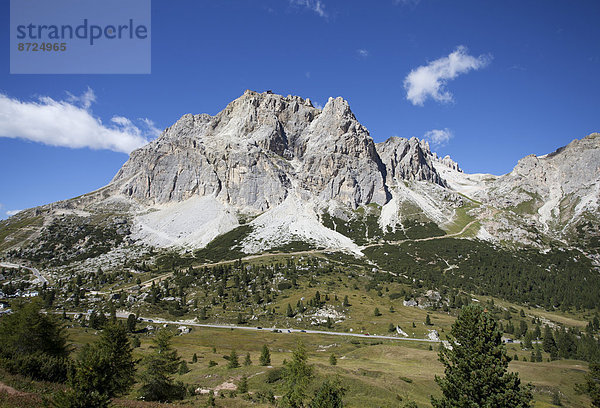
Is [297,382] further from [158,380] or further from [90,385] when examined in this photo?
[90,385]

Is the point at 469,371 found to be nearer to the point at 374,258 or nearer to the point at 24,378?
the point at 24,378

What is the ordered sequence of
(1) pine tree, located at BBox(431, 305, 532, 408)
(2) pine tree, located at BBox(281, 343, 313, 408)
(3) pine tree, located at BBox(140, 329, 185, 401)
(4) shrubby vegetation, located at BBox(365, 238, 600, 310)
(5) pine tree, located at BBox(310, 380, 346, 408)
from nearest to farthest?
(5) pine tree, located at BBox(310, 380, 346, 408) < (1) pine tree, located at BBox(431, 305, 532, 408) < (2) pine tree, located at BBox(281, 343, 313, 408) < (3) pine tree, located at BBox(140, 329, 185, 401) < (4) shrubby vegetation, located at BBox(365, 238, 600, 310)

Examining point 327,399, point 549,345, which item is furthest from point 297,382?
point 549,345

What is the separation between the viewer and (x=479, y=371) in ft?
84.4

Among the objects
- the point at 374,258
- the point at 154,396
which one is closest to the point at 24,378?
the point at 154,396

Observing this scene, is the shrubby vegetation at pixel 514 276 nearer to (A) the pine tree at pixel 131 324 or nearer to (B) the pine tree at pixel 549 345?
(B) the pine tree at pixel 549 345

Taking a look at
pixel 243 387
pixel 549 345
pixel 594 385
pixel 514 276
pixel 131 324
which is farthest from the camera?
pixel 514 276

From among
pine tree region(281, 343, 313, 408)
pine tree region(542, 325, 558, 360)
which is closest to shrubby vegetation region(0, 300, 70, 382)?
Answer: pine tree region(281, 343, 313, 408)

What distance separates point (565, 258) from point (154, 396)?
808 ft

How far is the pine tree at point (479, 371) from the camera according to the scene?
25.1 meters

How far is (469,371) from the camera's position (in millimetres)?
26562

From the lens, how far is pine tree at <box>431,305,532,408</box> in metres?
25.1

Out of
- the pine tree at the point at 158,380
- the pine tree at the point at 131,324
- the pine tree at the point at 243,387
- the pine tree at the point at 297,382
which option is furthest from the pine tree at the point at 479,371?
the pine tree at the point at 131,324

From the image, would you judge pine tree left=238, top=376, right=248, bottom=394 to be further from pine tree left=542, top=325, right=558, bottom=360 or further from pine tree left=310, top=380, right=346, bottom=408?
pine tree left=542, top=325, right=558, bottom=360
